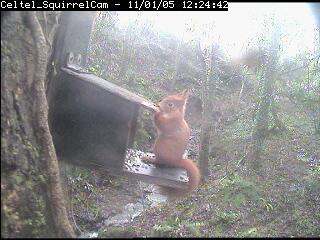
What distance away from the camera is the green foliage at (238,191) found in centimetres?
930

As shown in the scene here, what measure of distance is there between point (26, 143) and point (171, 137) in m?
2.45

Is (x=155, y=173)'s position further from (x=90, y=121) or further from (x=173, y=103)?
(x=173, y=103)

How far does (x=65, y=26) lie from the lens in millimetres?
4719

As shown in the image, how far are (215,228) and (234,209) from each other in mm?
1064

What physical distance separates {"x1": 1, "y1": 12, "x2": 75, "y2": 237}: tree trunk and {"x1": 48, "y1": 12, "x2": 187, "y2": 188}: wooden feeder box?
82 centimetres

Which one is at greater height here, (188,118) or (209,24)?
(209,24)

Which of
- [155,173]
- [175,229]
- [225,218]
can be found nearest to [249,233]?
[225,218]

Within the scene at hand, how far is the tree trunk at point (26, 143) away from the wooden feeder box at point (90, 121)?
2.69 ft

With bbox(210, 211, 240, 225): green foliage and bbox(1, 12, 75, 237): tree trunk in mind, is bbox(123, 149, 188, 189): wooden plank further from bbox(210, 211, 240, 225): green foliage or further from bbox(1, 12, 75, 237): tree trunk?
bbox(210, 211, 240, 225): green foliage

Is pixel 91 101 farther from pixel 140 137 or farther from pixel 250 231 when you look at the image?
pixel 140 137

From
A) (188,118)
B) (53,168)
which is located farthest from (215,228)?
(188,118)

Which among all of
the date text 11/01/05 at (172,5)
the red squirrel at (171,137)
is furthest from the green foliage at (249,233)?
the date text 11/01/05 at (172,5)

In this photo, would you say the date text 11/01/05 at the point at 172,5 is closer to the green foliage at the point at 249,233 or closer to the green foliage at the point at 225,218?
the green foliage at the point at 249,233

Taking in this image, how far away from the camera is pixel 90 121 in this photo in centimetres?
458
